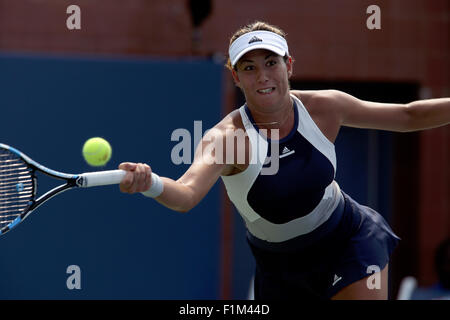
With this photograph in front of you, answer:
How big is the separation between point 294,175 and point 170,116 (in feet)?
8.62

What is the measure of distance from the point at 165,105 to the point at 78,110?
2.02 ft

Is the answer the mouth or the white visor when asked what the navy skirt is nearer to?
the mouth

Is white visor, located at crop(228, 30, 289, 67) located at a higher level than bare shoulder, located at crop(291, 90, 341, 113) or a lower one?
higher

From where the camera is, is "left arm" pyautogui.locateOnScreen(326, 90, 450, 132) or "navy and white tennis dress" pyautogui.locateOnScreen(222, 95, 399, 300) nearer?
"navy and white tennis dress" pyautogui.locateOnScreen(222, 95, 399, 300)

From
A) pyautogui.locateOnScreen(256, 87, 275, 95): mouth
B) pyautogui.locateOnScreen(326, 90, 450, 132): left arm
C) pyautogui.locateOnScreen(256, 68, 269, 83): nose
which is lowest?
pyautogui.locateOnScreen(326, 90, 450, 132): left arm

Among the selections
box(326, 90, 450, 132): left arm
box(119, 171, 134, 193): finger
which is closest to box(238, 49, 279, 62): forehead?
box(326, 90, 450, 132): left arm

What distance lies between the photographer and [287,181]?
3.39 m

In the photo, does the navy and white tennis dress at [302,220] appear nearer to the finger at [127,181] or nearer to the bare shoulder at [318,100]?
the bare shoulder at [318,100]

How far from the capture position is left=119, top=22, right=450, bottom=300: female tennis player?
11.1ft

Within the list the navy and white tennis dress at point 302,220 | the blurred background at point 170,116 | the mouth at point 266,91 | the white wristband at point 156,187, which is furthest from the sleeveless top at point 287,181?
the blurred background at point 170,116

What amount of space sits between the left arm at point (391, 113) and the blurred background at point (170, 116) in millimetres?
2314

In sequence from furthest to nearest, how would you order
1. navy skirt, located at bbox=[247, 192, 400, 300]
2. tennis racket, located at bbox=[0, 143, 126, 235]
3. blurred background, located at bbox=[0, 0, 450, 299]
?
1. blurred background, located at bbox=[0, 0, 450, 299]
2. navy skirt, located at bbox=[247, 192, 400, 300]
3. tennis racket, located at bbox=[0, 143, 126, 235]

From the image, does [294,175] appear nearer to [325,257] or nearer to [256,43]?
[325,257]

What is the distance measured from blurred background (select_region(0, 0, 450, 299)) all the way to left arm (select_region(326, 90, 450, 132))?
91.1 inches
